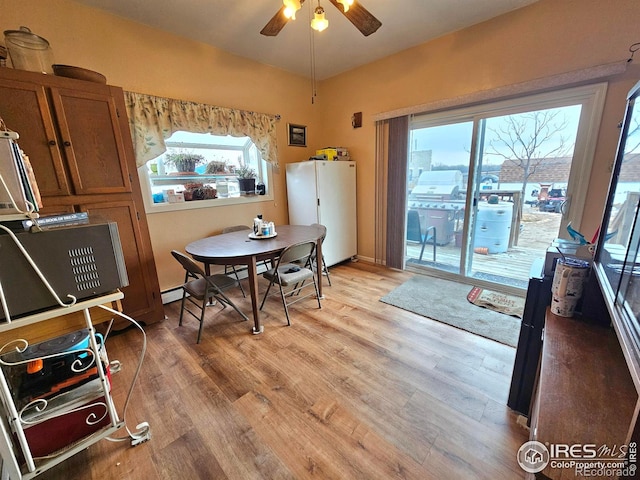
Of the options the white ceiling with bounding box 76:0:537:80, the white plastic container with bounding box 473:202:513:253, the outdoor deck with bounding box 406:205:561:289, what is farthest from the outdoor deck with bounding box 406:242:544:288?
the white ceiling with bounding box 76:0:537:80

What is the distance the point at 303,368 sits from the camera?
1.83 meters

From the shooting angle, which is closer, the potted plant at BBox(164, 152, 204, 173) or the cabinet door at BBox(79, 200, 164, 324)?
the cabinet door at BBox(79, 200, 164, 324)

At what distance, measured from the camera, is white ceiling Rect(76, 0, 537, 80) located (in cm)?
221

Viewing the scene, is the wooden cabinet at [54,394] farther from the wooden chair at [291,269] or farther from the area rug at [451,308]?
the area rug at [451,308]

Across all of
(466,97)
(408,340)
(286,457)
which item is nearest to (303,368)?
(286,457)

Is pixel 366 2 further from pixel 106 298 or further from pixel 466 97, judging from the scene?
pixel 106 298

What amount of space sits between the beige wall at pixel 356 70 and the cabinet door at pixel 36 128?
0.68 m

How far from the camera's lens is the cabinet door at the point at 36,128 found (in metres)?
1.63

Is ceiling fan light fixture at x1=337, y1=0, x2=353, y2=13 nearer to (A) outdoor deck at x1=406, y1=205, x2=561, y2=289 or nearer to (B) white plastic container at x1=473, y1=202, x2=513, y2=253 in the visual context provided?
(B) white plastic container at x1=473, y1=202, x2=513, y2=253

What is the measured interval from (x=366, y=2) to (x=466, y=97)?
1338 mm

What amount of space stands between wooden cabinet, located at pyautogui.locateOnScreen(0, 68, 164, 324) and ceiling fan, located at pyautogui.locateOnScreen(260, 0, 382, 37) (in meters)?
1.35

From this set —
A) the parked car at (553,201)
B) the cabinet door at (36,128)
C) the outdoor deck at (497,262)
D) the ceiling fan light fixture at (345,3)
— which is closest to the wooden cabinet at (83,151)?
the cabinet door at (36,128)

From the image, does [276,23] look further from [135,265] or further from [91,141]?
[135,265]

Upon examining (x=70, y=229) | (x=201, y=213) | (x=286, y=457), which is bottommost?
(x=286, y=457)
